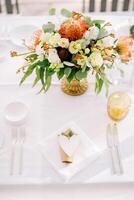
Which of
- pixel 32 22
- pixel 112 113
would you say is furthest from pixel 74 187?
pixel 32 22

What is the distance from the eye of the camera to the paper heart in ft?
4.49

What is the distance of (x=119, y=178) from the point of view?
1341 millimetres

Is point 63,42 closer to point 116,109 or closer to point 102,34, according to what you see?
point 102,34

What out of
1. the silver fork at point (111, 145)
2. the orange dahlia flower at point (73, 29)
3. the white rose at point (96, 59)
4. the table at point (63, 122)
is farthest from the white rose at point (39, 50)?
the silver fork at point (111, 145)

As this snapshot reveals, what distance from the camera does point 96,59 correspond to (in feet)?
4.43

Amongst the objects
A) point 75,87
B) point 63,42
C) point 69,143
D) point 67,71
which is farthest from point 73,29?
point 69,143

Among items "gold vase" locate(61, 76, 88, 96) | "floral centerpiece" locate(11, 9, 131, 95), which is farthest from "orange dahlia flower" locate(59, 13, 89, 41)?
"gold vase" locate(61, 76, 88, 96)

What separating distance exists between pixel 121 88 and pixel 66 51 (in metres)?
0.45

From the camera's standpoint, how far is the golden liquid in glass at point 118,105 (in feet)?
5.00

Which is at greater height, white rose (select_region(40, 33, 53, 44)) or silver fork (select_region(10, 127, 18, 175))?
white rose (select_region(40, 33, 53, 44))

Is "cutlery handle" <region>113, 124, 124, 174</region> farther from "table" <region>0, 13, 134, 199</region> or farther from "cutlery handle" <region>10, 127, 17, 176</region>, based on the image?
"cutlery handle" <region>10, 127, 17, 176</region>

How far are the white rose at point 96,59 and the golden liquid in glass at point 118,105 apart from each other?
26 cm

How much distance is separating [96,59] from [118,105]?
0.98ft

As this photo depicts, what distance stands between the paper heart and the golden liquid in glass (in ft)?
0.72
